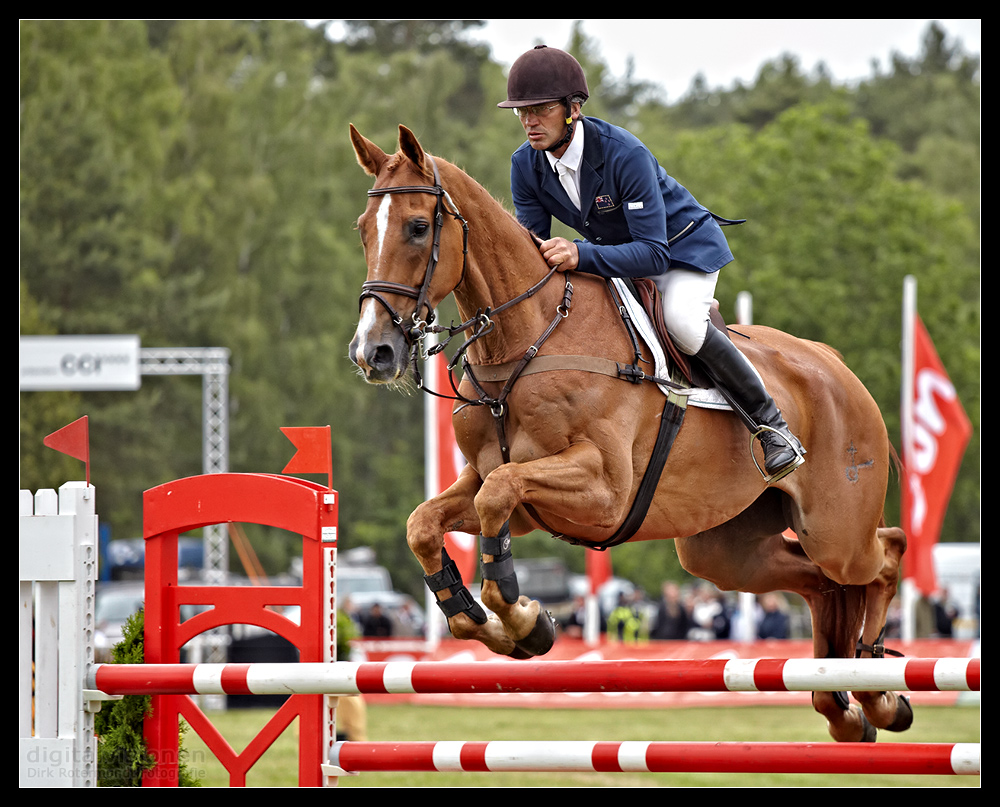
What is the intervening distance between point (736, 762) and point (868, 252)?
25901 mm

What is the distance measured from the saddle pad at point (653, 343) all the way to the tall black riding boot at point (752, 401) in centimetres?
7

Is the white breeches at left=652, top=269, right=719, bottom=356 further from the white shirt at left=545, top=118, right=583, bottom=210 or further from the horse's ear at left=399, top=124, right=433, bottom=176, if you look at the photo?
the horse's ear at left=399, top=124, right=433, bottom=176

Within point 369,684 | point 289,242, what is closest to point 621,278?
point 369,684

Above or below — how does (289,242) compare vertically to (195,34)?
below

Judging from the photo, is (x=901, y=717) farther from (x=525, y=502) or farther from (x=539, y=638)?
(x=525, y=502)

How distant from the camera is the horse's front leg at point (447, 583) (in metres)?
4.15

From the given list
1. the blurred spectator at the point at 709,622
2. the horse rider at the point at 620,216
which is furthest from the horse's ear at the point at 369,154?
the blurred spectator at the point at 709,622

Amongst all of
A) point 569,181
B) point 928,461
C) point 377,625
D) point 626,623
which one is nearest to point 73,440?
point 569,181

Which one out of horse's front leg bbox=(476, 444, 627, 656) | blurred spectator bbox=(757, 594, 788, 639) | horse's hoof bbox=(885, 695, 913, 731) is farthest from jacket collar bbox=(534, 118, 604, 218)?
blurred spectator bbox=(757, 594, 788, 639)

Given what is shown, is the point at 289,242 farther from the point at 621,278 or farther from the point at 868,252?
the point at 621,278

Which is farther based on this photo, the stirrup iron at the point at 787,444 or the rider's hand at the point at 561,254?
the stirrup iron at the point at 787,444

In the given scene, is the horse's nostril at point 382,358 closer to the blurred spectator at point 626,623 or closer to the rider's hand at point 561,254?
the rider's hand at point 561,254

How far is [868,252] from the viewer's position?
28.1 meters

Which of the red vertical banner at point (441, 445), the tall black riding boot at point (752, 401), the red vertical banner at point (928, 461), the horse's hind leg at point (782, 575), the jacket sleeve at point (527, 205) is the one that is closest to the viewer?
the tall black riding boot at point (752, 401)
